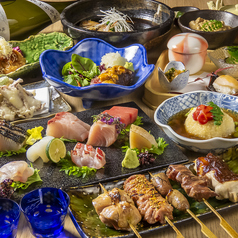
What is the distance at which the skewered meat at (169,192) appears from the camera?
1601mm

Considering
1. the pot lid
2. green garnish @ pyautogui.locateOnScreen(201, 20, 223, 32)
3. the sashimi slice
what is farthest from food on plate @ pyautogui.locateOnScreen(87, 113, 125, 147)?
green garnish @ pyautogui.locateOnScreen(201, 20, 223, 32)

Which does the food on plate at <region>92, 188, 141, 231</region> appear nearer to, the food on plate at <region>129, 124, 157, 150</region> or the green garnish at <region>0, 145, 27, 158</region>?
the food on plate at <region>129, 124, 157, 150</region>

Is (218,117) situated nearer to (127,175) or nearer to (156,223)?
(127,175)

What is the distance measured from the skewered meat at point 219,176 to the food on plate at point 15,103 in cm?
141

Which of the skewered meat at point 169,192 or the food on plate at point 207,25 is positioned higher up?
the food on plate at point 207,25

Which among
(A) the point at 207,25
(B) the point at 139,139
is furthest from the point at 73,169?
(A) the point at 207,25

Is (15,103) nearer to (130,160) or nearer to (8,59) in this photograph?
(8,59)

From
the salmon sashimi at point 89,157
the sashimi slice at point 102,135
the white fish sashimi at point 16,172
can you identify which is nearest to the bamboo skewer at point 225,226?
the salmon sashimi at point 89,157

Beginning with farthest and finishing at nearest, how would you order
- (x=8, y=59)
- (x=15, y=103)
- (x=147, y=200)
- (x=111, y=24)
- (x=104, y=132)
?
(x=111, y=24) < (x=8, y=59) < (x=15, y=103) < (x=104, y=132) < (x=147, y=200)

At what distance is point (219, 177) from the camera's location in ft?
5.60

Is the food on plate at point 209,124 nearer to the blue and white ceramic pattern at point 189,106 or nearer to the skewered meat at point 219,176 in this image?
the blue and white ceramic pattern at point 189,106

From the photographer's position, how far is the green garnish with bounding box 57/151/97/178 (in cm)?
188

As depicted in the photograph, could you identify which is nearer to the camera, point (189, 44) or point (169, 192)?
point (169, 192)

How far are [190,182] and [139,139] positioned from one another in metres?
0.49
